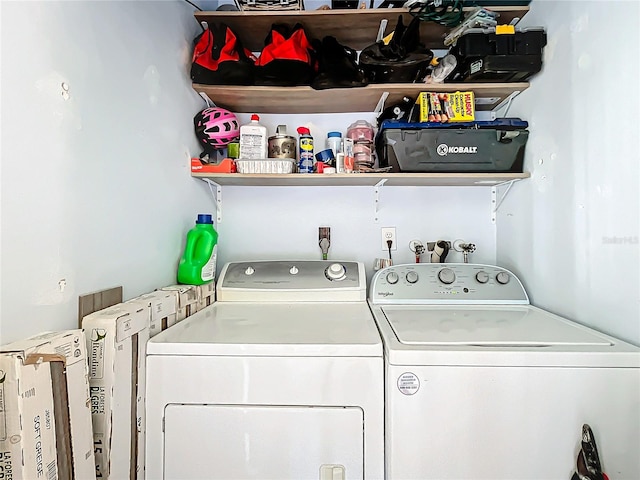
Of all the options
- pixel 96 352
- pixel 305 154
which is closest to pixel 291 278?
pixel 305 154

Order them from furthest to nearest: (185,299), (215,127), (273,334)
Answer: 1. (215,127)
2. (185,299)
3. (273,334)

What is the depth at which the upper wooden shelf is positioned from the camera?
1644 millimetres

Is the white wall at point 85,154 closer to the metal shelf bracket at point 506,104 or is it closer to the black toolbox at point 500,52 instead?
the black toolbox at point 500,52

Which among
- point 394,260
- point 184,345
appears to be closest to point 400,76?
point 394,260

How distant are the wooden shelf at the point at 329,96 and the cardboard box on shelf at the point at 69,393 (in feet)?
4.27

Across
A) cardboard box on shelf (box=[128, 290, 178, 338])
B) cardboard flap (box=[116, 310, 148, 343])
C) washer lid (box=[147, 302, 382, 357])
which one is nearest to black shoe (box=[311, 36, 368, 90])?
washer lid (box=[147, 302, 382, 357])

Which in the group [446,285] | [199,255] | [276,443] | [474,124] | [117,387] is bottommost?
[276,443]

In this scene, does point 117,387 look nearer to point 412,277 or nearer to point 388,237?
point 412,277

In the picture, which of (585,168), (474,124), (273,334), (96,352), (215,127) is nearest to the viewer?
(96,352)

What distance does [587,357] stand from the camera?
96cm

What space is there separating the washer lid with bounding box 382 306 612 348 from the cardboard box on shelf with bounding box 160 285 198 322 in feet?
2.52

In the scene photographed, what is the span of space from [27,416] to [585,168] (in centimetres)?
167

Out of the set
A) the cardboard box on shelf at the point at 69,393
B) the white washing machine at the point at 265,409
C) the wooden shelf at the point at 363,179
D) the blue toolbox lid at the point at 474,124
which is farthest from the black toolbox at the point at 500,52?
the cardboard box on shelf at the point at 69,393

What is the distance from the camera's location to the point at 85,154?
1000 millimetres
